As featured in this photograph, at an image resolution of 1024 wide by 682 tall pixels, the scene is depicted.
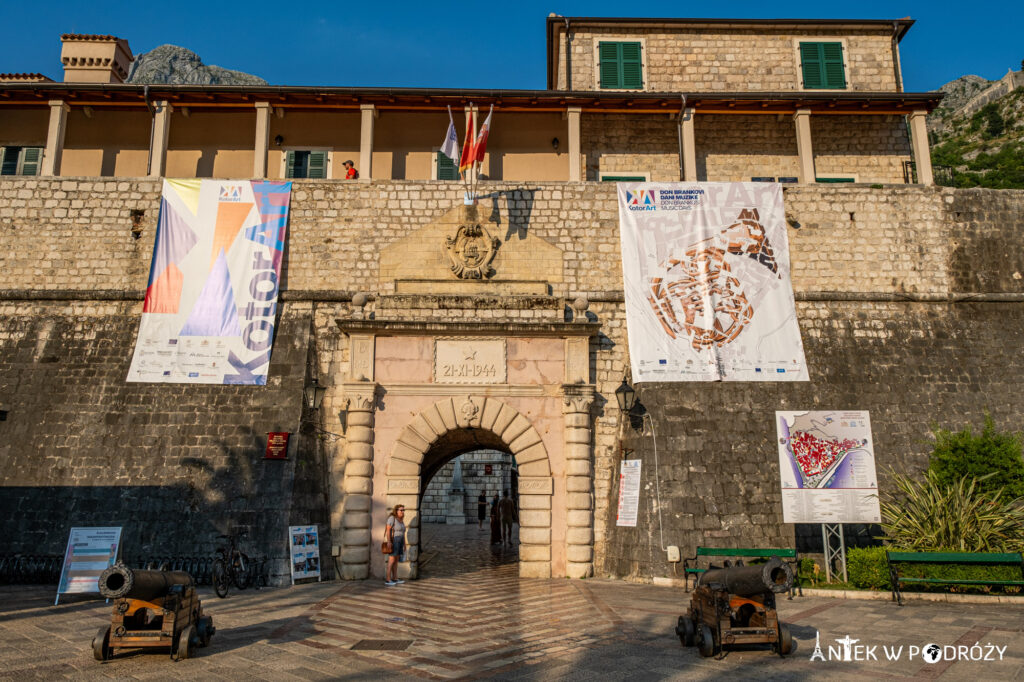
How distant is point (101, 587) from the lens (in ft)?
21.5

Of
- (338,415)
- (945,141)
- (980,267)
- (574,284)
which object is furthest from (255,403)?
(945,141)

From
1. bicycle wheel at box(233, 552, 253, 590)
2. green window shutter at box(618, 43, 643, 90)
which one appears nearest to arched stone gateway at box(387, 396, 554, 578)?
bicycle wheel at box(233, 552, 253, 590)

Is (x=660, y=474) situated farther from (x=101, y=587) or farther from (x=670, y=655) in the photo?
(x=101, y=587)

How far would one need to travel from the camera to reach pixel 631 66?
20.2 m

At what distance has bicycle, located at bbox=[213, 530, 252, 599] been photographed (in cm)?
1137

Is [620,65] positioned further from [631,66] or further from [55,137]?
[55,137]

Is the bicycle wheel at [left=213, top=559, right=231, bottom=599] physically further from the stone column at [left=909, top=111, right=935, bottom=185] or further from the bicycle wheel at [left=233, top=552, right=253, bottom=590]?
the stone column at [left=909, top=111, right=935, bottom=185]

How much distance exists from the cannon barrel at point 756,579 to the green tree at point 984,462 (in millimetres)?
7249

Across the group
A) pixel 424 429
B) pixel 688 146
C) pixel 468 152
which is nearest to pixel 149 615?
pixel 424 429

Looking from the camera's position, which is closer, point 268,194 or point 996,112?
point 268,194

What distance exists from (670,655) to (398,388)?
27.3 ft

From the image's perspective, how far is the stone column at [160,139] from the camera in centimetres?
1675

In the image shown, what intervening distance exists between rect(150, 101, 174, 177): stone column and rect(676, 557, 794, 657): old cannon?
15.7 meters

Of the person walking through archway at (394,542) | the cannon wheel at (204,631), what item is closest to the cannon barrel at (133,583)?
the cannon wheel at (204,631)
